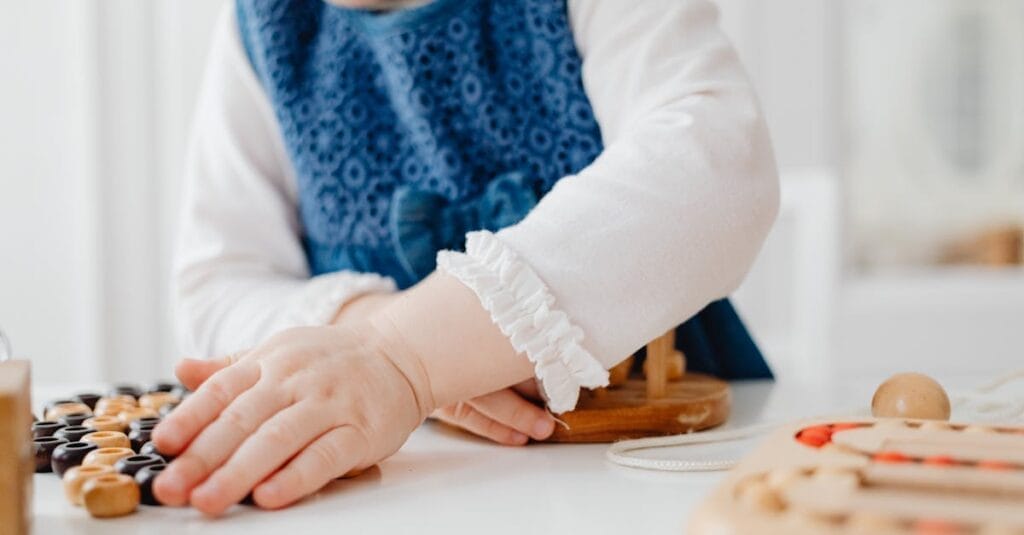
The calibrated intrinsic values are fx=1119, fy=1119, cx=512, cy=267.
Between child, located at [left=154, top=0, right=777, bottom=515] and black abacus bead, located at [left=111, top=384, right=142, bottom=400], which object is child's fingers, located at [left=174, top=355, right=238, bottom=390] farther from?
black abacus bead, located at [left=111, top=384, right=142, bottom=400]

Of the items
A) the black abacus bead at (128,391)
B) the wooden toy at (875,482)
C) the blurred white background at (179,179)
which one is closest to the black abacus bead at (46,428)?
the black abacus bead at (128,391)

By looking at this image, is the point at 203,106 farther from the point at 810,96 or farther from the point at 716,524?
the point at 810,96

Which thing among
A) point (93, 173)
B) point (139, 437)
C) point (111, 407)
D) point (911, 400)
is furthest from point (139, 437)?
point (93, 173)

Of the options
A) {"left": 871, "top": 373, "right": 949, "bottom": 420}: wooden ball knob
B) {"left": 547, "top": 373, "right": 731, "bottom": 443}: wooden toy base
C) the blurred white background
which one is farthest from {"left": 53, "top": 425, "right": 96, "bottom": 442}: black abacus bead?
the blurred white background

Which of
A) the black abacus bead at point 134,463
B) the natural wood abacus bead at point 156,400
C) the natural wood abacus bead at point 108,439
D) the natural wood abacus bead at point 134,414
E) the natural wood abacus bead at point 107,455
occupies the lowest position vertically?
the natural wood abacus bead at point 156,400

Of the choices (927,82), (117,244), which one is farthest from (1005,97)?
(117,244)

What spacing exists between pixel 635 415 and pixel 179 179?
1.14m

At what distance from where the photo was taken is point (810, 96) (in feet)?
6.57

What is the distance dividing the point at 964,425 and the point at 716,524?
0.50ft

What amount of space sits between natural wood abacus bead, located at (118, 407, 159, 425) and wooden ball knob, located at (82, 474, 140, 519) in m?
0.13

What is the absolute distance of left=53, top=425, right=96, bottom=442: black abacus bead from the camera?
19.8 inches

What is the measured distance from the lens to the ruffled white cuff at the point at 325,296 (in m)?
0.66

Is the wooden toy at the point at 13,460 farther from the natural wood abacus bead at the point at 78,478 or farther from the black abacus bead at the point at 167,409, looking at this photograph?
the black abacus bead at the point at 167,409

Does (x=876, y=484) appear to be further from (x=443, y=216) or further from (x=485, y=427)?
(x=443, y=216)
